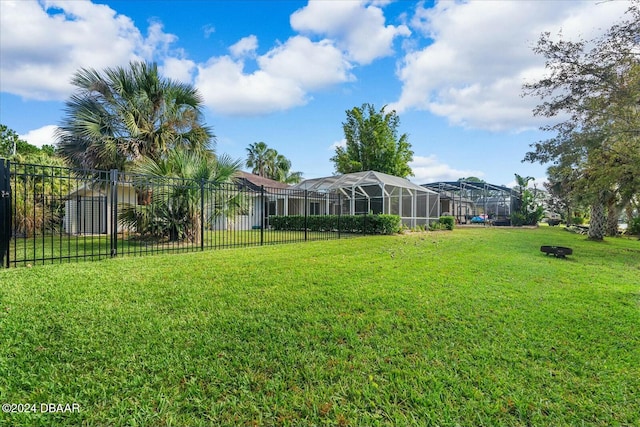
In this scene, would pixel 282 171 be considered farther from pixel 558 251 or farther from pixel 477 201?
pixel 558 251

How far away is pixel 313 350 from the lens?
2.75m

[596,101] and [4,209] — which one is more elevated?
[596,101]

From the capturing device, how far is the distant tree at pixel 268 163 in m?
34.6

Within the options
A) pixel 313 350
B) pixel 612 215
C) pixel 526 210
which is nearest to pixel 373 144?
pixel 526 210

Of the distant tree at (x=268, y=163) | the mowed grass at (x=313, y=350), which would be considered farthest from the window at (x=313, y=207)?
the mowed grass at (x=313, y=350)

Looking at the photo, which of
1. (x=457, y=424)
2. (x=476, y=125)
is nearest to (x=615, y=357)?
(x=457, y=424)

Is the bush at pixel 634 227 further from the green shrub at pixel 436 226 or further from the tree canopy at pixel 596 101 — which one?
the green shrub at pixel 436 226

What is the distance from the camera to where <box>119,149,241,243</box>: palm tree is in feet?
29.9

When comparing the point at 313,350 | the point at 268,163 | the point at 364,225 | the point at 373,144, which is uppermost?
the point at 373,144

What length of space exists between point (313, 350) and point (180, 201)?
7997mm

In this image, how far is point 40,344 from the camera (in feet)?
8.86

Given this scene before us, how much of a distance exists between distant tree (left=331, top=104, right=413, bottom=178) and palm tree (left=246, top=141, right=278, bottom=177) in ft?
29.5

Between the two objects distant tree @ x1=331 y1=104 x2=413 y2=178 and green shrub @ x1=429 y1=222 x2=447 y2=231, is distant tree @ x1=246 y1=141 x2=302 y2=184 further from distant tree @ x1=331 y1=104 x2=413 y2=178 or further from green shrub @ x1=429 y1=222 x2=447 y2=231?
green shrub @ x1=429 y1=222 x2=447 y2=231

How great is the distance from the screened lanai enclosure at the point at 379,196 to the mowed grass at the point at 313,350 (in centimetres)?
1147
